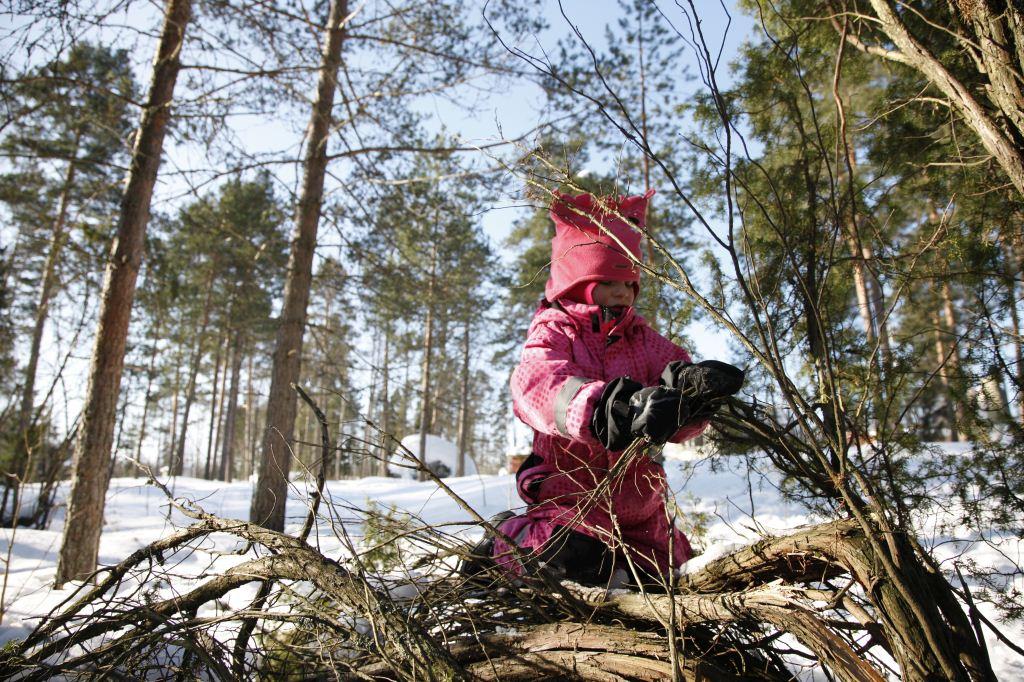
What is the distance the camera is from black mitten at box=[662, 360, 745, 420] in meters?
1.35

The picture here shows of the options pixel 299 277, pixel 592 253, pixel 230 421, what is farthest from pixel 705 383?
pixel 230 421

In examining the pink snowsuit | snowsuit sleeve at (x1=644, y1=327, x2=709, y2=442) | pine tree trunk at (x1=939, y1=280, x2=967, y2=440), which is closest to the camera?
the pink snowsuit

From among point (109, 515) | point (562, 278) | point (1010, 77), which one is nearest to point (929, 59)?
point (1010, 77)

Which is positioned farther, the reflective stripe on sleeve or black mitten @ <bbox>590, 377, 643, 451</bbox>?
the reflective stripe on sleeve

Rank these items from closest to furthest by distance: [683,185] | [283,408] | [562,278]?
[562,278] < [683,185] < [283,408]

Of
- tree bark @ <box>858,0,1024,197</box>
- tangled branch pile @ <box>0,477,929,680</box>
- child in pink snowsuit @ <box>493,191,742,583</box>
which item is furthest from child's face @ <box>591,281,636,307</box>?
tree bark @ <box>858,0,1024,197</box>

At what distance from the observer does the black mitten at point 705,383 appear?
1349 millimetres

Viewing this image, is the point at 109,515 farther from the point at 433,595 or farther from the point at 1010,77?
the point at 1010,77

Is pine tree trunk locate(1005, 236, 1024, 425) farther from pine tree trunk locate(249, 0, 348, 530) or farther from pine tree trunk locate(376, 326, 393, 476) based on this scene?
pine tree trunk locate(249, 0, 348, 530)

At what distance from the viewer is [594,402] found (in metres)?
1.49

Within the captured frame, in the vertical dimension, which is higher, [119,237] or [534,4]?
[534,4]

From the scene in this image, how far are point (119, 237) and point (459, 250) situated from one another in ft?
41.4

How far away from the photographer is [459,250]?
17.2m

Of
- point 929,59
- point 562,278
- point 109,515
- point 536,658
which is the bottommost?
point 109,515
